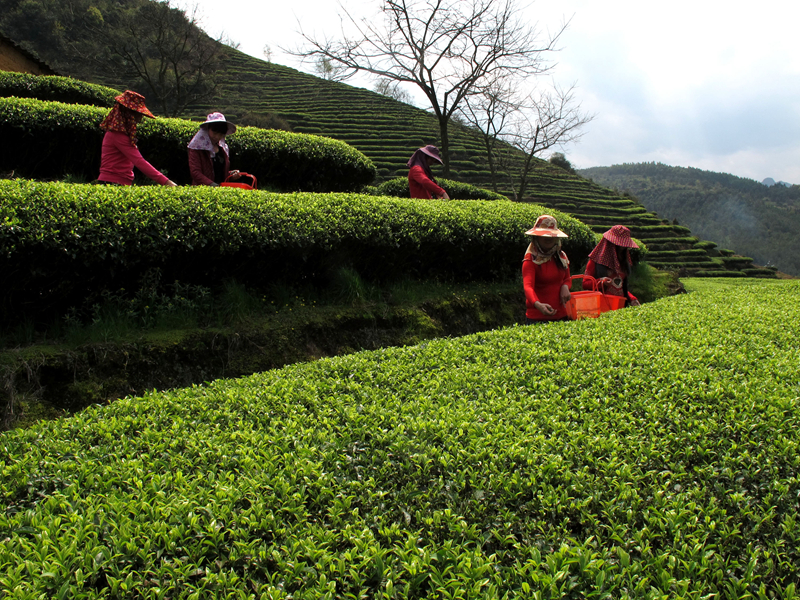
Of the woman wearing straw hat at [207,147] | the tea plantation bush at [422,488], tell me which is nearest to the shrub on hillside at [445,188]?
the woman wearing straw hat at [207,147]

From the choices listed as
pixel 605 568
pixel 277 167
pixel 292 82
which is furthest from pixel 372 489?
pixel 292 82

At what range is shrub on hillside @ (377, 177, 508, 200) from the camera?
12.1 m

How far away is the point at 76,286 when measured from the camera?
437 centimetres

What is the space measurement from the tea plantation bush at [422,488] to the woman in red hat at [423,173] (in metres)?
6.03

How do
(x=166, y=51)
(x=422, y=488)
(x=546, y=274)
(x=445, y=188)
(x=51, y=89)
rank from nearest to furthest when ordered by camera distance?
(x=422, y=488) → (x=546, y=274) → (x=51, y=89) → (x=445, y=188) → (x=166, y=51)

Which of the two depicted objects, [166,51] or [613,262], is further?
[166,51]

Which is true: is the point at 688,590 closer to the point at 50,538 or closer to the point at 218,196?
the point at 50,538

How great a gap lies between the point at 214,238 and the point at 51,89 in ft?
31.6

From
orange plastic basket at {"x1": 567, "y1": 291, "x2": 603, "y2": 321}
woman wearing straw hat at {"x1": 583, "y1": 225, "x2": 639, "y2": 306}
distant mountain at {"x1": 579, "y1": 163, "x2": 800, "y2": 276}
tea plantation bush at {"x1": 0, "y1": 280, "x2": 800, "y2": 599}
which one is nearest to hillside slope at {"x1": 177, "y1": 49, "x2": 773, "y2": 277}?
woman wearing straw hat at {"x1": 583, "y1": 225, "x2": 639, "y2": 306}

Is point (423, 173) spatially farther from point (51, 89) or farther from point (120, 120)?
point (51, 89)

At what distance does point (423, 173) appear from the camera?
891 centimetres

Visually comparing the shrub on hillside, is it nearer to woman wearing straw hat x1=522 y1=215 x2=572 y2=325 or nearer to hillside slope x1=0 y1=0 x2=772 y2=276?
woman wearing straw hat x1=522 y1=215 x2=572 y2=325

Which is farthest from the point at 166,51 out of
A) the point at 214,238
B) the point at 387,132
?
the point at 214,238

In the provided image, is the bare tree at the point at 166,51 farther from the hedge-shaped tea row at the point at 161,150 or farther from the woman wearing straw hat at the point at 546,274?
the woman wearing straw hat at the point at 546,274
